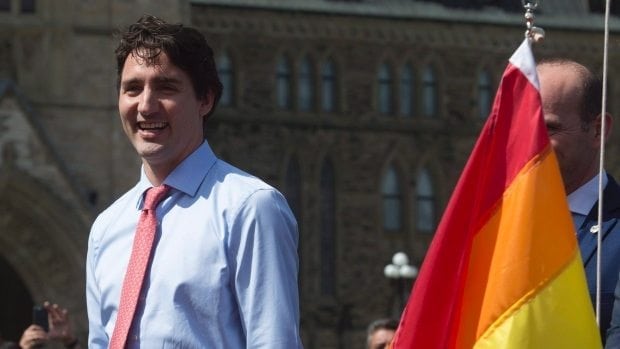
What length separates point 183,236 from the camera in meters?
6.07

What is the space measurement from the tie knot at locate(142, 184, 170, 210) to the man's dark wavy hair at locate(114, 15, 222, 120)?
239 millimetres

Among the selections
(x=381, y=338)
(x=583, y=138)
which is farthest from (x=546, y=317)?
(x=381, y=338)

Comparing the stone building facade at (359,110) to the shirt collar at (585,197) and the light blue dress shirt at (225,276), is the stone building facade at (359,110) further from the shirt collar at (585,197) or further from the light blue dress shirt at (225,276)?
the light blue dress shirt at (225,276)

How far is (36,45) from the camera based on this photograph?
33125mm

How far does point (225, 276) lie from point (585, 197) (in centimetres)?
137

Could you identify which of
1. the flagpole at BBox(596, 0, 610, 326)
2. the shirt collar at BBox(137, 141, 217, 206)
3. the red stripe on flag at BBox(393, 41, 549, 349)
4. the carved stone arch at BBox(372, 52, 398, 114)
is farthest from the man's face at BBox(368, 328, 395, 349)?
the carved stone arch at BBox(372, 52, 398, 114)

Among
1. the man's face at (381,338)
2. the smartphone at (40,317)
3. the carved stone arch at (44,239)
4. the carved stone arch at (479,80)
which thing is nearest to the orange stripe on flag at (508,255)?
the smartphone at (40,317)

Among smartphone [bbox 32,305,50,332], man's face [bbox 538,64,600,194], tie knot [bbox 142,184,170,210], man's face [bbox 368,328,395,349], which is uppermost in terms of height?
man's face [bbox 538,64,600,194]

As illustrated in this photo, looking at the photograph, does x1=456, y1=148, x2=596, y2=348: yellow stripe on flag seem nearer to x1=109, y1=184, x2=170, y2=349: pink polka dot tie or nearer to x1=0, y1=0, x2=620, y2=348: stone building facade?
x1=109, y1=184, x2=170, y2=349: pink polka dot tie

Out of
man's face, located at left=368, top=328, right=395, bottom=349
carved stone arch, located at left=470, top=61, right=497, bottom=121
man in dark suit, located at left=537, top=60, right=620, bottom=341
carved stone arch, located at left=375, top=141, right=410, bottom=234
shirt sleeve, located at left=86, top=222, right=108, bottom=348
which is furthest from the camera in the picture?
carved stone arch, located at left=470, top=61, right=497, bottom=121

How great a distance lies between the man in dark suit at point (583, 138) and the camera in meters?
6.76

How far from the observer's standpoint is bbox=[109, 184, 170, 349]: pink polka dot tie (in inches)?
239

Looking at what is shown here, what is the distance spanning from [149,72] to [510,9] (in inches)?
1441

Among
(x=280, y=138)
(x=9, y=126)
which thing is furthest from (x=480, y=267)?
A: (x=280, y=138)
